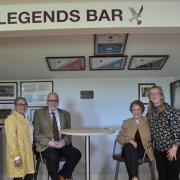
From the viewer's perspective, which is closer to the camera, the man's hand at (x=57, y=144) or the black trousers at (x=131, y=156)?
the black trousers at (x=131, y=156)

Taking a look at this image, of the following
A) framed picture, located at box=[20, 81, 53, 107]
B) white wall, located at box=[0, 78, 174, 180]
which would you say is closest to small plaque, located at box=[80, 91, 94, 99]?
white wall, located at box=[0, 78, 174, 180]

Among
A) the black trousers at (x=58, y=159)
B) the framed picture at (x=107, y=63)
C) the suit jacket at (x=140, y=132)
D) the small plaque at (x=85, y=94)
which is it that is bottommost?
the black trousers at (x=58, y=159)

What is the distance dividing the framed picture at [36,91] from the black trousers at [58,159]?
48.3 inches

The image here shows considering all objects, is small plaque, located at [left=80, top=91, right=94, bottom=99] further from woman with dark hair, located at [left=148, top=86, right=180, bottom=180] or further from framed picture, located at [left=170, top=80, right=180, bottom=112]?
woman with dark hair, located at [left=148, top=86, right=180, bottom=180]

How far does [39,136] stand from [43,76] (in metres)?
1.25

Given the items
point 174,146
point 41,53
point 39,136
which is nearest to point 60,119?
point 39,136

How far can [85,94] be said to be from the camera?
5.01m

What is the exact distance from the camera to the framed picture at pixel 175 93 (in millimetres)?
4859

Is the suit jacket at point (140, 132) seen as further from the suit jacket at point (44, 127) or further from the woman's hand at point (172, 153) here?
the suit jacket at point (44, 127)

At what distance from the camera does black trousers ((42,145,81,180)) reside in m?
3.70


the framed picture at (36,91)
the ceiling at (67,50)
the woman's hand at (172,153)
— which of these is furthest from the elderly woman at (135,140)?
the framed picture at (36,91)

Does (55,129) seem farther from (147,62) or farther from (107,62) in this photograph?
(147,62)

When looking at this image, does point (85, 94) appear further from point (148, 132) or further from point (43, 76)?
point (148, 132)

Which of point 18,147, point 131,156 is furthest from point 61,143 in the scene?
point 131,156
